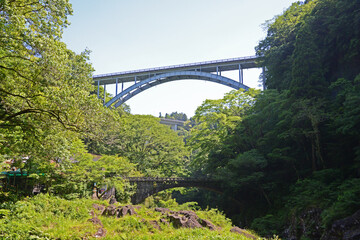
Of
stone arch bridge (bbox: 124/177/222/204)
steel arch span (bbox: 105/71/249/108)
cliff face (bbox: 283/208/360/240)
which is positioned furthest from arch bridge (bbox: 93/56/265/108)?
cliff face (bbox: 283/208/360/240)

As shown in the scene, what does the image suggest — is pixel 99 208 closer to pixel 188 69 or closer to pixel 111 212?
pixel 111 212

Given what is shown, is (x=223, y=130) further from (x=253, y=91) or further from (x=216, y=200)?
(x=216, y=200)

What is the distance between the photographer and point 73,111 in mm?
7902

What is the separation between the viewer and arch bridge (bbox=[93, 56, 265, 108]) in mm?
27109

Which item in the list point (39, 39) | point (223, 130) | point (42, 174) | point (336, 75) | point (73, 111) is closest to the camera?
point (39, 39)

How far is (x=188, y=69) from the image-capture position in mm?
29844

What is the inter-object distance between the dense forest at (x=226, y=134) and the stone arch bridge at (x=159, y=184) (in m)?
1.26

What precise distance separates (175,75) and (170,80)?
1864 mm

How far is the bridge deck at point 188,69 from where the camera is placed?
A: 27.0m

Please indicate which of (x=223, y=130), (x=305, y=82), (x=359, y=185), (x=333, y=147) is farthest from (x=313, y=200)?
(x=223, y=130)

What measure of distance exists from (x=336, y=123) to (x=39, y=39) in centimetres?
1285

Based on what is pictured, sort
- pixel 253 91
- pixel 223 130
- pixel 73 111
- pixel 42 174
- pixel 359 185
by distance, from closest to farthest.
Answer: pixel 73 111, pixel 359 185, pixel 42 174, pixel 223 130, pixel 253 91

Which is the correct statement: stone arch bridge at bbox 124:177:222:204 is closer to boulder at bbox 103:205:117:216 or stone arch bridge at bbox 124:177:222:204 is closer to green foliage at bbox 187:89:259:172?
green foliage at bbox 187:89:259:172

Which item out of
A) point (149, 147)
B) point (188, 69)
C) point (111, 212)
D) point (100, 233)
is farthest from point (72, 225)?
point (188, 69)
